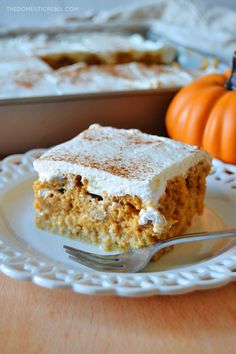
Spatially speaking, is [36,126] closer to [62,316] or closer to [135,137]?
[135,137]

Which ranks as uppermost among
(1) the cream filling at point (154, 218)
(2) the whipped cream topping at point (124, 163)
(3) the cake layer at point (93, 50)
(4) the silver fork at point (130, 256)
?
(2) the whipped cream topping at point (124, 163)

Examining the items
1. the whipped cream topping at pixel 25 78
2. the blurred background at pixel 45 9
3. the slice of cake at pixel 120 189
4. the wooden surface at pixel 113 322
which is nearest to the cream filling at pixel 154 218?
the slice of cake at pixel 120 189

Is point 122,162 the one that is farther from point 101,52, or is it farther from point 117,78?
point 101,52

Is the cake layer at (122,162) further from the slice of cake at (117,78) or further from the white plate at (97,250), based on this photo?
the slice of cake at (117,78)

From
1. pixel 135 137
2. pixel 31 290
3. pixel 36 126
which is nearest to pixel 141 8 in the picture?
pixel 36 126

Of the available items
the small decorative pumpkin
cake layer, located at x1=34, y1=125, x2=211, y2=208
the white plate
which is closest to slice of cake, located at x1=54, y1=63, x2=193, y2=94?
the small decorative pumpkin
